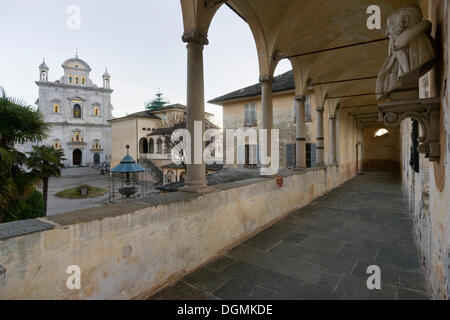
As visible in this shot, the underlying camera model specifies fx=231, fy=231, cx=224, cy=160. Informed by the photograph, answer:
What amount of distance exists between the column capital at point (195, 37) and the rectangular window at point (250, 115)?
44.9 feet

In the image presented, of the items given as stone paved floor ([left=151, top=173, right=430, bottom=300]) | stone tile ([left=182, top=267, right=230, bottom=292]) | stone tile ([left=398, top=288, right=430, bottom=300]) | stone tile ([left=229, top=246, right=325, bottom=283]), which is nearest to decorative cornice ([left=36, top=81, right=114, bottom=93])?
stone paved floor ([left=151, top=173, right=430, bottom=300])

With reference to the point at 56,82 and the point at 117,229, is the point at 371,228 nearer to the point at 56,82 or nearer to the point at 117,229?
the point at 117,229

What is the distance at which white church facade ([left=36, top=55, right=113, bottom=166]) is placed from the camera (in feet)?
129

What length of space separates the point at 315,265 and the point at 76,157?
47739mm

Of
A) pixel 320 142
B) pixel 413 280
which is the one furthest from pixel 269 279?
pixel 320 142

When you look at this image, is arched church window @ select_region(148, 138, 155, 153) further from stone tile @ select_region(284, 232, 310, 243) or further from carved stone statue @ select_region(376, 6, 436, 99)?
carved stone statue @ select_region(376, 6, 436, 99)

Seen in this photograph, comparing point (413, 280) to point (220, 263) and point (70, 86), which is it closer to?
point (220, 263)

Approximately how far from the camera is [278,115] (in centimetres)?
1631

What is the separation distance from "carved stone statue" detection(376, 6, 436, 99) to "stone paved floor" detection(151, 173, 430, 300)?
85.9 inches

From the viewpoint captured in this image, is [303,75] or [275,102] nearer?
[303,75]
